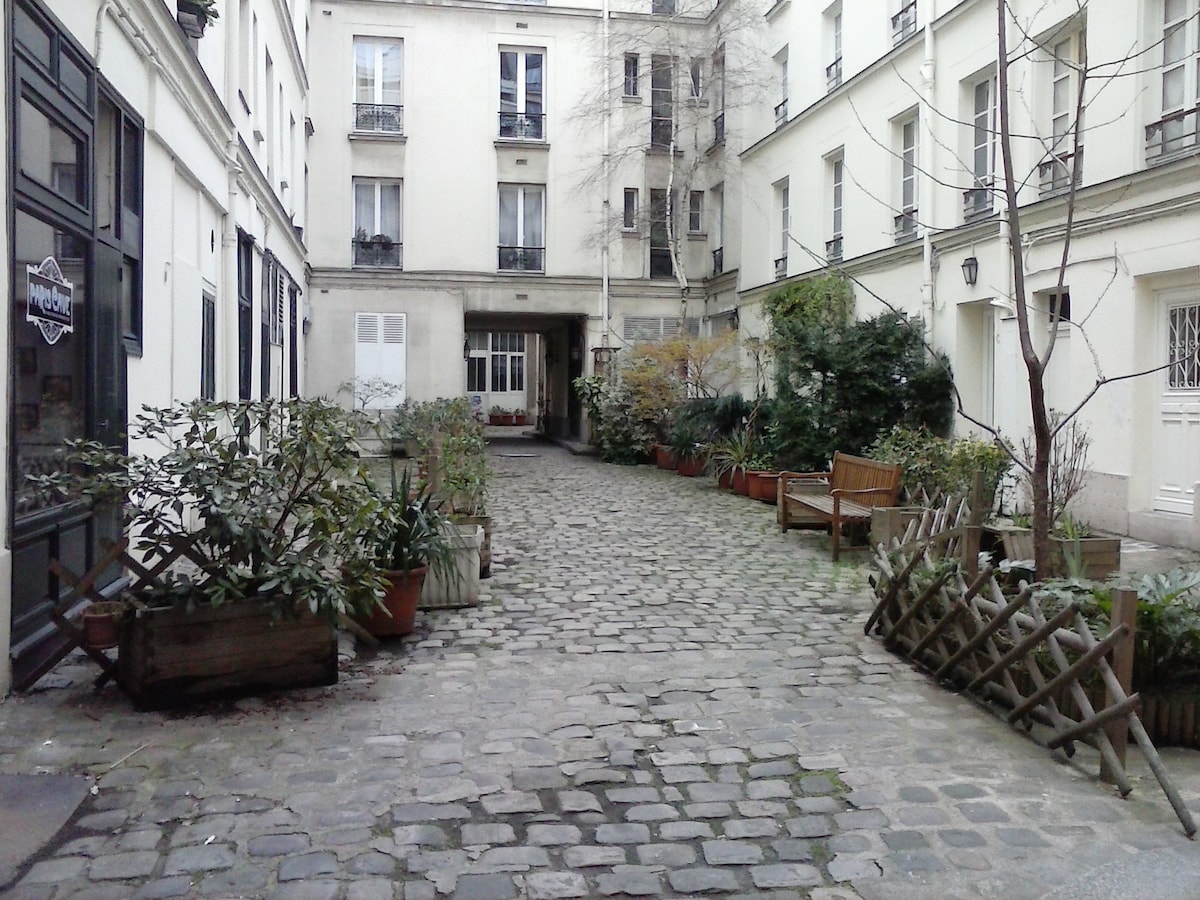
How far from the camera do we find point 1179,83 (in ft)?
31.8

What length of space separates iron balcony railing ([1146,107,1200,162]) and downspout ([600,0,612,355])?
545 inches

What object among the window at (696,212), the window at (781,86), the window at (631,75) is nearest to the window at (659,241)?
the window at (696,212)

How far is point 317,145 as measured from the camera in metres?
21.6

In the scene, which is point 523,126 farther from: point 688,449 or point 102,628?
point 102,628

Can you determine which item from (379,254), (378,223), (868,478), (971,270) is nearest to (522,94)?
(378,223)

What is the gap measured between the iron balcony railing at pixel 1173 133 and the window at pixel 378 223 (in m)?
15.6

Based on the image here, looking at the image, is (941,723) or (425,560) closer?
(941,723)

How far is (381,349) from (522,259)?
3.68 meters

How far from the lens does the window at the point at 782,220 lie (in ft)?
61.8

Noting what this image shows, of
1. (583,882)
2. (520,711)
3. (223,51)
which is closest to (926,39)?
(223,51)

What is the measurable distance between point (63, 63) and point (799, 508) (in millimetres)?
7611

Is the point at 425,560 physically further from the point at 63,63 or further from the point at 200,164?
the point at 200,164

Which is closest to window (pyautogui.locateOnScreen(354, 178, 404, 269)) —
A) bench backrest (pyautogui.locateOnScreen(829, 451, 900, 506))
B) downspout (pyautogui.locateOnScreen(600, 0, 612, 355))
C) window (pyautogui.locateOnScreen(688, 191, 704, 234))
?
downspout (pyautogui.locateOnScreen(600, 0, 612, 355))

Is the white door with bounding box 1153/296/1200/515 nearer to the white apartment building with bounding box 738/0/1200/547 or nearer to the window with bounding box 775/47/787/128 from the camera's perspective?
the white apartment building with bounding box 738/0/1200/547
